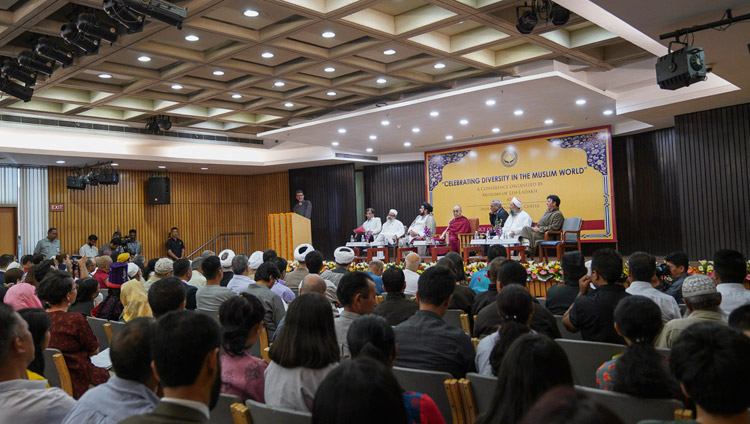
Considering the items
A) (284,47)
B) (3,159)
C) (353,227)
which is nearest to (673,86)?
(284,47)

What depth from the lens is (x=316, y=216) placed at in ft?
55.2

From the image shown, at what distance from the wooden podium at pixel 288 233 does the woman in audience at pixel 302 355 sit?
37.2ft

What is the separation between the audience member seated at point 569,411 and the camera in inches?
30.4

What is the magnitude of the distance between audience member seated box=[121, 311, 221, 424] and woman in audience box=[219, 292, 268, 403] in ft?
3.11

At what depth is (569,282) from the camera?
170 inches

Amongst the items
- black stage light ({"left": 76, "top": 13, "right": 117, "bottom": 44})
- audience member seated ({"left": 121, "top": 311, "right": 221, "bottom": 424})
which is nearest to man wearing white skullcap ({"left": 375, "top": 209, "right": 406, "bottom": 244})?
black stage light ({"left": 76, "top": 13, "right": 117, "bottom": 44})

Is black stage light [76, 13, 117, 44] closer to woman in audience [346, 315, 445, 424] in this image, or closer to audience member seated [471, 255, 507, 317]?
audience member seated [471, 255, 507, 317]

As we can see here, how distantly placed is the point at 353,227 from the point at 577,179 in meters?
6.46

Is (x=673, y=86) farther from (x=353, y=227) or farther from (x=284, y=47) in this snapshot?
(x=353, y=227)

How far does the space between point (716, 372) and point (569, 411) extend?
913 mm

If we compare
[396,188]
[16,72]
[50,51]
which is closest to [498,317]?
[50,51]

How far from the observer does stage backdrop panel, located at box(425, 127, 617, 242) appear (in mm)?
12469

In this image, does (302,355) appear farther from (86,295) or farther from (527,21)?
(527,21)

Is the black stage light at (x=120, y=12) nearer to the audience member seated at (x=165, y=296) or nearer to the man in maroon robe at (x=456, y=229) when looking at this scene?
the audience member seated at (x=165, y=296)
